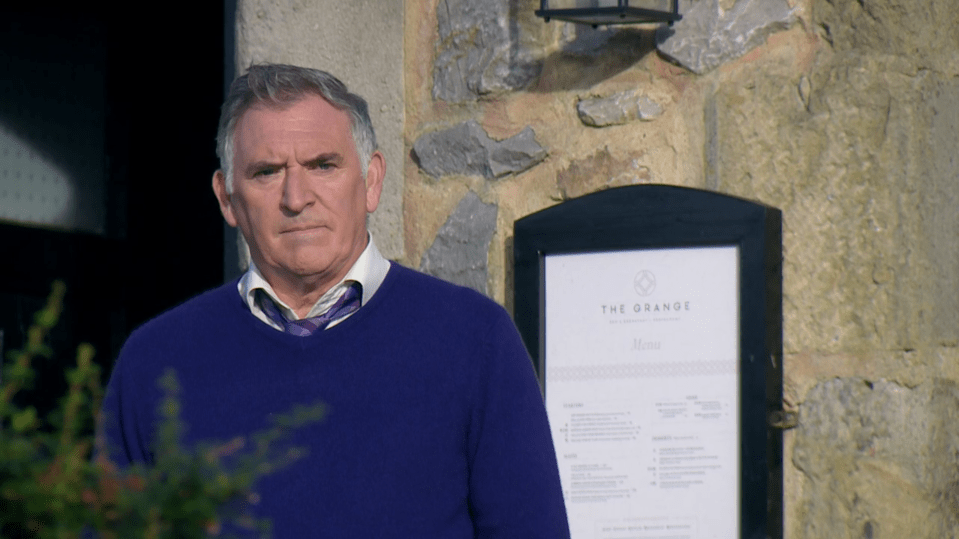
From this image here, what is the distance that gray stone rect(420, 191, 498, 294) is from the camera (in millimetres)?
2516

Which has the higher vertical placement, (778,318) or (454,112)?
(454,112)

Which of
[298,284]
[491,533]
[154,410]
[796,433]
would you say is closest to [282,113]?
[298,284]

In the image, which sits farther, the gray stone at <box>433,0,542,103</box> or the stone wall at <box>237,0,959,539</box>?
the gray stone at <box>433,0,542,103</box>

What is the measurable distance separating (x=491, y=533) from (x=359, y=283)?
1.39ft

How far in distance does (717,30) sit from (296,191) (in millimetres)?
919

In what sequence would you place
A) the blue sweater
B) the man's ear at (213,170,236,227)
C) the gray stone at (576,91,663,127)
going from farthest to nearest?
the gray stone at (576,91,663,127), the man's ear at (213,170,236,227), the blue sweater

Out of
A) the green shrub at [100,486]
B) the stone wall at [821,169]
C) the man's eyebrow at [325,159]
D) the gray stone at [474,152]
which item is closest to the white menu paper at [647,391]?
the stone wall at [821,169]

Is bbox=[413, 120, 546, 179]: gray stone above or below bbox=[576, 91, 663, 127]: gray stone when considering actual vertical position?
below

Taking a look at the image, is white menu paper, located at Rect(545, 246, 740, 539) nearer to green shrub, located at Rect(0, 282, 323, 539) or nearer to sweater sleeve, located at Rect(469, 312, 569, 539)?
sweater sleeve, located at Rect(469, 312, 569, 539)

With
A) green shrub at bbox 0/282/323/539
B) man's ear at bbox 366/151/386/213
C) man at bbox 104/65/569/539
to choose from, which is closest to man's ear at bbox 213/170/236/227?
man at bbox 104/65/569/539

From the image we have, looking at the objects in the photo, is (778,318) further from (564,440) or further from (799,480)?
(564,440)

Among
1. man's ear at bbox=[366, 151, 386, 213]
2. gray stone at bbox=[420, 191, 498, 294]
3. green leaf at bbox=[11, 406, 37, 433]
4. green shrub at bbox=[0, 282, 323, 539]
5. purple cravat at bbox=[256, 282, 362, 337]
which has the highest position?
man's ear at bbox=[366, 151, 386, 213]

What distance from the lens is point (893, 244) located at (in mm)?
2217

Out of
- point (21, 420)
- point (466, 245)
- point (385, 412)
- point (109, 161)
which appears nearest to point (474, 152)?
point (466, 245)
